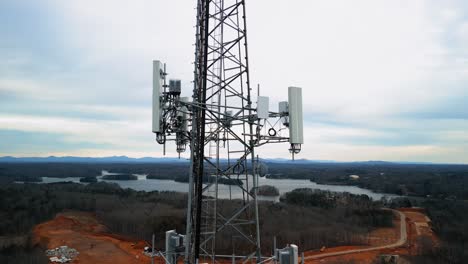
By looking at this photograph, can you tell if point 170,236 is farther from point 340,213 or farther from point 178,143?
point 340,213

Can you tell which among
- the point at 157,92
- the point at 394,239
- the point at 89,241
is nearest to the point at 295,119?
the point at 157,92

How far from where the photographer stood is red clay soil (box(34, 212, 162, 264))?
68.7ft

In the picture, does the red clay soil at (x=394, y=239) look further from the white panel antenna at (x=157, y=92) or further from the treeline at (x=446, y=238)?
the white panel antenna at (x=157, y=92)

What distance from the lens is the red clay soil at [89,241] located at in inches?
825

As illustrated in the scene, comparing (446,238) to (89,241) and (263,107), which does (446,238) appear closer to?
(263,107)

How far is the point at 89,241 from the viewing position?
25.3 meters

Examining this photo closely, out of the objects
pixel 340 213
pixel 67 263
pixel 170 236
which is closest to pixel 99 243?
pixel 67 263

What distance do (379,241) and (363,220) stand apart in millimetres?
8441

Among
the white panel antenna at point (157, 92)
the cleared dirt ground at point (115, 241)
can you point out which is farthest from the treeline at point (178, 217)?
the white panel antenna at point (157, 92)

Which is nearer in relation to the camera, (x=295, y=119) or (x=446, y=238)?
(x=295, y=119)

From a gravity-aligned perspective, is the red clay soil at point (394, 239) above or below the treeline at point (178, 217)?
below

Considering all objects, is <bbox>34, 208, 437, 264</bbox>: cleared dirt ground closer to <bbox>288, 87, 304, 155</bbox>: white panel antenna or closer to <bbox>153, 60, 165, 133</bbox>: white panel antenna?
<bbox>288, 87, 304, 155</bbox>: white panel antenna

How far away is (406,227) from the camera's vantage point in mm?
33781

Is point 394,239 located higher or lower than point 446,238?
lower
